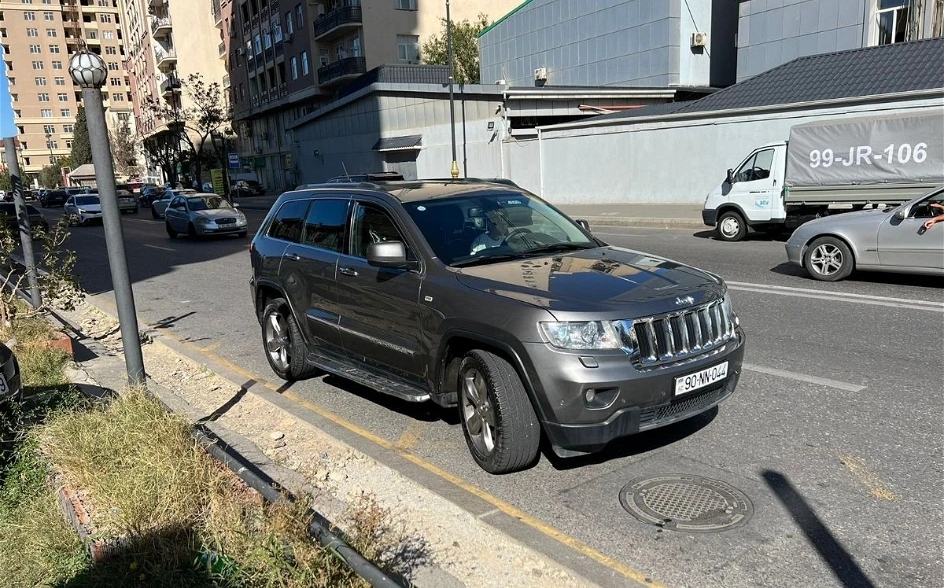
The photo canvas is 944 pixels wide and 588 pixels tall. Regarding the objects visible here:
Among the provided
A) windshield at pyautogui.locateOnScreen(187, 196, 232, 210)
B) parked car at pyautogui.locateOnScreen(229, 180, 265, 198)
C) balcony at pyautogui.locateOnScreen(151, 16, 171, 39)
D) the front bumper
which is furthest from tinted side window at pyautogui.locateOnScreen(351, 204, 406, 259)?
balcony at pyautogui.locateOnScreen(151, 16, 171, 39)

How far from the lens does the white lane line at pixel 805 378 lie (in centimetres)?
534

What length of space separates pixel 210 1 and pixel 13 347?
83.0 metres

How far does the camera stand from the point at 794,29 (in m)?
31.7

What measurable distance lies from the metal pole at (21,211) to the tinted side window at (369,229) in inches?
195

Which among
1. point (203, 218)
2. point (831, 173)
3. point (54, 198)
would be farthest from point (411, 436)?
point (54, 198)

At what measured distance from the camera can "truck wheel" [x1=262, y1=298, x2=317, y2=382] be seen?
239 inches

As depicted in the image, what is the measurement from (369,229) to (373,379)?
1.13 m

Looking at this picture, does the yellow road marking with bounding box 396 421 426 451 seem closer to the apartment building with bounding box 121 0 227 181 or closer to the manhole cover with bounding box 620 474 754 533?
the manhole cover with bounding box 620 474 754 533

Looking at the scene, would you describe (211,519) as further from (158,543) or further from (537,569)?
(537,569)

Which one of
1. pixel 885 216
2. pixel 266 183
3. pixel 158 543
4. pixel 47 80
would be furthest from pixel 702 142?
pixel 47 80

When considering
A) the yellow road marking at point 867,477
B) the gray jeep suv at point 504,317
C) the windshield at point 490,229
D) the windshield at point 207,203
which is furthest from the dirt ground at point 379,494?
the windshield at point 207,203

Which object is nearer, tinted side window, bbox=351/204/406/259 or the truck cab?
tinted side window, bbox=351/204/406/259

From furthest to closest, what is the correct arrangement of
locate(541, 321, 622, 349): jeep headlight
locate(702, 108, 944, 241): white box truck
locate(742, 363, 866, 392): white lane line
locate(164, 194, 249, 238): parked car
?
1. locate(164, 194, 249, 238): parked car
2. locate(702, 108, 944, 241): white box truck
3. locate(742, 363, 866, 392): white lane line
4. locate(541, 321, 622, 349): jeep headlight

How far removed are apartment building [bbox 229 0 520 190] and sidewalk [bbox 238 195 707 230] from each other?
31816 mm
